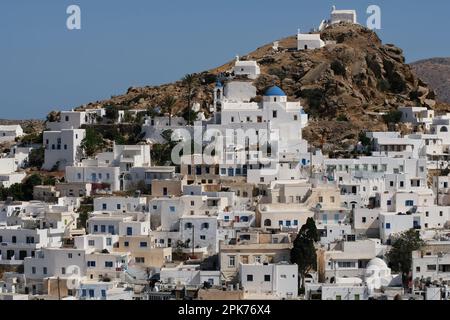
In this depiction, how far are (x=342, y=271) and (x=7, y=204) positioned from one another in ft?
36.6

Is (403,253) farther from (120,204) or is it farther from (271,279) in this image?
(120,204)

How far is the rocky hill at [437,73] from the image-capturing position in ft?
403

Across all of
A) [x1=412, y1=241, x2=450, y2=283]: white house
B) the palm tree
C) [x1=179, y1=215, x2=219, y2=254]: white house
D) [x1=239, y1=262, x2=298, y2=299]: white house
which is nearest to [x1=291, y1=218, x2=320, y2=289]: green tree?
[x1=239, y1=262, x2=298, y2=299]: white house

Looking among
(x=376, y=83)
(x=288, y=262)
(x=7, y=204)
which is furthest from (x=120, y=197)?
(x=376, y=83)

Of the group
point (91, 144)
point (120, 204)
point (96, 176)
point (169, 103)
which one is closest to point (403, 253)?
point (120, 204)

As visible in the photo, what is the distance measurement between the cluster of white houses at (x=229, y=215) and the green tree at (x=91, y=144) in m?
0.30

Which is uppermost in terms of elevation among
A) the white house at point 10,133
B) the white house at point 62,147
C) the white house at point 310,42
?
the white house at point 310,42

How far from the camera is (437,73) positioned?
130375 mm

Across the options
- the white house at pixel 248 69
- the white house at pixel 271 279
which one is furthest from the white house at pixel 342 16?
the white house at pixel 271 279

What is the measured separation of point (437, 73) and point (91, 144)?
3676 inches

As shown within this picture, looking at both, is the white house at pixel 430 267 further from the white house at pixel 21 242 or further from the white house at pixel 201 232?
the white house at pixel 21 242

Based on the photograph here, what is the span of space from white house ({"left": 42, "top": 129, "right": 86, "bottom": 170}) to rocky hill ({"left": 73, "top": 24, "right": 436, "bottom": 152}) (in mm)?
5522

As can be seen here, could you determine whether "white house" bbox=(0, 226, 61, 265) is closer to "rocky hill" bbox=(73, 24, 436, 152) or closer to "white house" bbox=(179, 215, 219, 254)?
"white house" bbox=(179, 215, 219, 254)
